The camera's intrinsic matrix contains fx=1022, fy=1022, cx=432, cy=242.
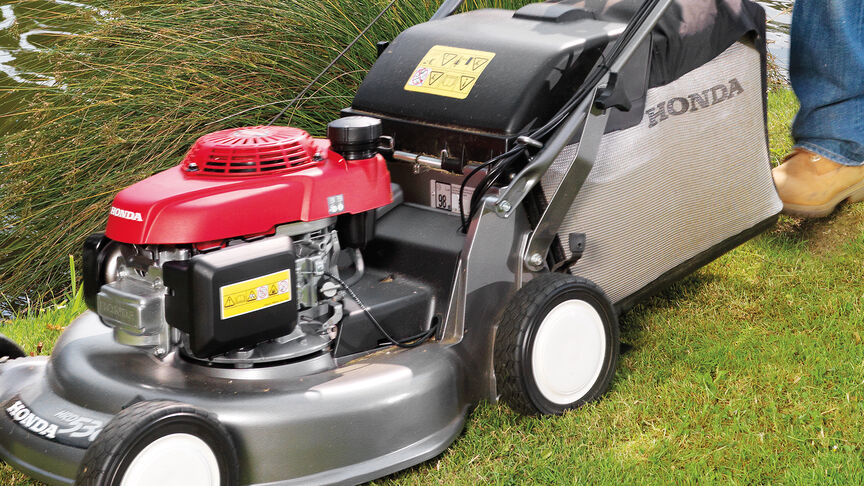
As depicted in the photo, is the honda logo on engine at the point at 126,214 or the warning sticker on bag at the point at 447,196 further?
the warning sticker on bag at the point at 447,196

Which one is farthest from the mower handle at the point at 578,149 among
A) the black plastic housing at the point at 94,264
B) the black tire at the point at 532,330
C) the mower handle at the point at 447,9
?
the black plastic housing at the point at 94,264

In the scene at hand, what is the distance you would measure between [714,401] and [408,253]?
0.77 meters

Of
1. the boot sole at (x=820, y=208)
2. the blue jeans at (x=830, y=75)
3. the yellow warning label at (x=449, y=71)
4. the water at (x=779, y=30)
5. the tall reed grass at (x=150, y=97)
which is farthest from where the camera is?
the water at (x=779, y=30)

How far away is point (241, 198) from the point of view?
6.39 feet

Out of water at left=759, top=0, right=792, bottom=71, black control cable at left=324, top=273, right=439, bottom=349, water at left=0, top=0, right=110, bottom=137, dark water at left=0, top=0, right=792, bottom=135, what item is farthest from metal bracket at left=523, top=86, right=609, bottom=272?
water at left=759, top=0, right=792, bottom=71

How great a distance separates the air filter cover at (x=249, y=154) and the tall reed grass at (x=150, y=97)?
1.38 meters

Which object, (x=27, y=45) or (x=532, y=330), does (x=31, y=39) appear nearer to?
(x=27, y=45)

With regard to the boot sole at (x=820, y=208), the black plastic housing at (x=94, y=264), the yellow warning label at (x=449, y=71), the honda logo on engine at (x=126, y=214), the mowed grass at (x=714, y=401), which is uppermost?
the yellow warning label at (x=449, y=71)

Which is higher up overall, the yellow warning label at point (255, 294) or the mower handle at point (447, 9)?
the mower handle at point (447, 9)

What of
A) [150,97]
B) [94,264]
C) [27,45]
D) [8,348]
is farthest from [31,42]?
[94,264]

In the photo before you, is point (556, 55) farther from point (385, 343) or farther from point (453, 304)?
point (385, 343)

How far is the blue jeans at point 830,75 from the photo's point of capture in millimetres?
2953

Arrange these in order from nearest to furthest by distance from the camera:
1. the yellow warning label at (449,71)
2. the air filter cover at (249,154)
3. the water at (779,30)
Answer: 1. the air filter cover at (249,154)
2. the yellow warning label at (449,71)
3. the water at (779,30)

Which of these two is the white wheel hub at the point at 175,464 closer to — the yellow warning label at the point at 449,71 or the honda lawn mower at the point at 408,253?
the honda lawn mower at the point at 408,253
